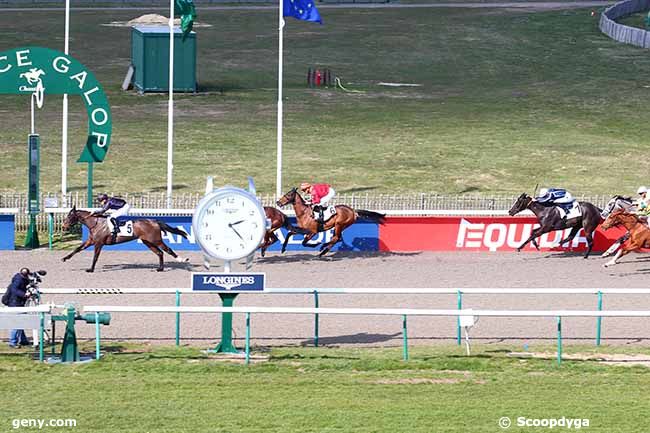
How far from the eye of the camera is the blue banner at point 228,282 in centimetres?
1684

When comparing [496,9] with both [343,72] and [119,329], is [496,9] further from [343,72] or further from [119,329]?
[119,329]

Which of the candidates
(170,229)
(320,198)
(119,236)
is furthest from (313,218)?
(119,236)

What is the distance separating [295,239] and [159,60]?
58.4 ft

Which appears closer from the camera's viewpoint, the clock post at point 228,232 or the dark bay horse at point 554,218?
the clock post at point 228,232

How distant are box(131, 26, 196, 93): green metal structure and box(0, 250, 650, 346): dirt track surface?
17.2 meters

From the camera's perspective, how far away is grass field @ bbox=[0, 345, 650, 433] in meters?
14.7

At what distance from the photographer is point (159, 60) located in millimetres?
42938

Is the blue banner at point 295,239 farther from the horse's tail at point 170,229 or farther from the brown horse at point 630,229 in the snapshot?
the brown horse at point 630,229

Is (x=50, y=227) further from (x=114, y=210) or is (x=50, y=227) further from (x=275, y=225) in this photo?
(x=275, y=225)

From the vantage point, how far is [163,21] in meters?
54.3

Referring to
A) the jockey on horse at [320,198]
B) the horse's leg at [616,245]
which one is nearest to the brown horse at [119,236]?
the jockey on horse at [320,198]

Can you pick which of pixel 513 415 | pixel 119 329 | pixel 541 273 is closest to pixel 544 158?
pixel 541 273

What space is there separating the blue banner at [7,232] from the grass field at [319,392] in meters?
8.41

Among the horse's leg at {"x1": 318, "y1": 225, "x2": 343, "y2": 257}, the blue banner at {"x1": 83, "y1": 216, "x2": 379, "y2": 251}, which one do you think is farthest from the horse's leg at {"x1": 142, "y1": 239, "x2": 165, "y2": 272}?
the horse's leg at {"x1": 318, "y1": 225, "x2": 343, "y2": 257}
